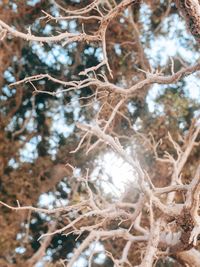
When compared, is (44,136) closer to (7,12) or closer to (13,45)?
(13,45)

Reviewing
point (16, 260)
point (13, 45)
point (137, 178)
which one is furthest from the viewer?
point (13, 45)

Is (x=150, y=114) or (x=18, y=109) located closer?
(x=150, y=114)

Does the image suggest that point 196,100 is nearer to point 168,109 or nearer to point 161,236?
point 168,109

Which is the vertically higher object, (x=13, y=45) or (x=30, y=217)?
(x=13, y=45)

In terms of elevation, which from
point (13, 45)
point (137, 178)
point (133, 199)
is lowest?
point (133, 199)

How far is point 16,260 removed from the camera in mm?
10602

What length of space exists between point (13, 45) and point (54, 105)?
1785 mm

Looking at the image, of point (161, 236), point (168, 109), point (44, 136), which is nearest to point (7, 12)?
point (44, 136)

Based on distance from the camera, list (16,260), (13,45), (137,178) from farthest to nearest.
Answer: (13,45), (16,260), (137,178)

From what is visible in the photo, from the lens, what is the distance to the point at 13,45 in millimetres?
11562

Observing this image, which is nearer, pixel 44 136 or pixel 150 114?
pixel 150 114

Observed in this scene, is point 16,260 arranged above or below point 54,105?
below

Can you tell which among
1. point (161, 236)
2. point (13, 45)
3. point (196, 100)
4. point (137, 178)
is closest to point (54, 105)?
point (13, 45)

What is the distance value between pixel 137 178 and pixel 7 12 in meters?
7.31
